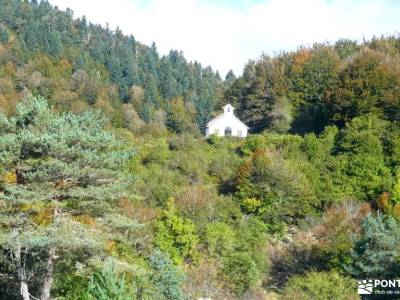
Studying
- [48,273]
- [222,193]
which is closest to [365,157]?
[222,193]

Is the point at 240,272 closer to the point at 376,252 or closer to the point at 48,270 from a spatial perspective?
the point at 376,252

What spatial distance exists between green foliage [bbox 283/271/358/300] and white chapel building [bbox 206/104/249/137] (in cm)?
2314

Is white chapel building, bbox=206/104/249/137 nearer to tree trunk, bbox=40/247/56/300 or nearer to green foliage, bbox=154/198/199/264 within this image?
green foliage, bbox=154/198/199/264

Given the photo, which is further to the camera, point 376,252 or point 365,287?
point 376,252

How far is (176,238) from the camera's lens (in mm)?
22875

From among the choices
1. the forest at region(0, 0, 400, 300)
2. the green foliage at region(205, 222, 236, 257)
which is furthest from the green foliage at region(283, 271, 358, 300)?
the green foliage at region(205, 222, 236, 257)

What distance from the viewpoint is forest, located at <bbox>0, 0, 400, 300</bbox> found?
14.2 metres

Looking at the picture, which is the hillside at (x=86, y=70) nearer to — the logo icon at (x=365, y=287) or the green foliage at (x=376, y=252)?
the green foliage at (x=376, y=252)

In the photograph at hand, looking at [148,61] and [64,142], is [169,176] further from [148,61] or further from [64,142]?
[148,61]

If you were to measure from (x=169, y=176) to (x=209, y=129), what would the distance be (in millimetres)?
12526

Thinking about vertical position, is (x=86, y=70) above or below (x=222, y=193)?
above

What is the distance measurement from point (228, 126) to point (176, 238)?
64.7ft

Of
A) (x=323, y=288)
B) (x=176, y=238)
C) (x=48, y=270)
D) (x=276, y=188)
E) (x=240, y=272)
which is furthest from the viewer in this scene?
(x=276, y=188)

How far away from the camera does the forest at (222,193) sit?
14250mm
